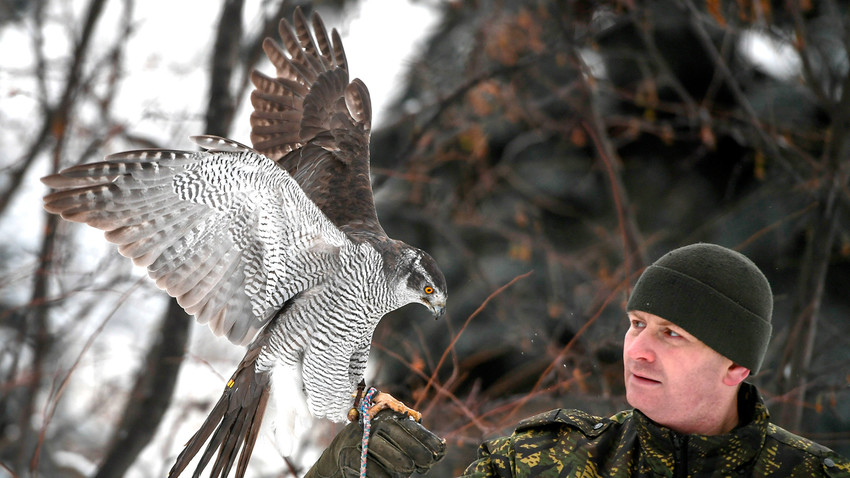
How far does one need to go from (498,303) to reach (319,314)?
3.14 meters

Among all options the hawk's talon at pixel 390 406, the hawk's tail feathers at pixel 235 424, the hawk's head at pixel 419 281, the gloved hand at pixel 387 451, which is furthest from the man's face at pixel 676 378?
the hawk's tail feathers at pixel 235 424

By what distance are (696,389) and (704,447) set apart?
13 centimetres

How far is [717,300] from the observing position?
1602mm

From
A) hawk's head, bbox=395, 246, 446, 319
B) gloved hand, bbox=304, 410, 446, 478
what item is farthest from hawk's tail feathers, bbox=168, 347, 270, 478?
hawk's head, bbox=395, 246, 446, 319

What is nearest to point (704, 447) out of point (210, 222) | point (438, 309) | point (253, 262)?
point (438, 309)

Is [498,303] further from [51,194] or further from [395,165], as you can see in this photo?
[51,194]

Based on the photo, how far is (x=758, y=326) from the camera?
162 centimetres

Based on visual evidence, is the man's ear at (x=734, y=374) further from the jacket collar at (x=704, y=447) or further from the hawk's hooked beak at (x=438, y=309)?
the hawk's hooked beak at (x=438, y=309)

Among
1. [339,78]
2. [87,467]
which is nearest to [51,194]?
[339,78]

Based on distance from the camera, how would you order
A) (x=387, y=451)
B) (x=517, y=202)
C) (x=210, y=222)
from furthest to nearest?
(x=517, y=202), (x=210, y=222), (x=387, y=451)

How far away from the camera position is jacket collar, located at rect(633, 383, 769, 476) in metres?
1.61

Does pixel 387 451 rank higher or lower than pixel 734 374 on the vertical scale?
lower

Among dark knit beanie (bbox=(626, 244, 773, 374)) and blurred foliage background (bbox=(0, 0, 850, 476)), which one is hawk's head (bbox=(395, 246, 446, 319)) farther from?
dark knit beanie (bbox=(626, 244, 773, 374))

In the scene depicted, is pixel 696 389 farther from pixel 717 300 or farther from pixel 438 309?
pixel 438 309
